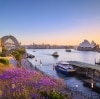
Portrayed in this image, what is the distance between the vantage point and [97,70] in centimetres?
7388

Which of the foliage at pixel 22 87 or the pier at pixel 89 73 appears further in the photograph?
the pier at pixel 89 73

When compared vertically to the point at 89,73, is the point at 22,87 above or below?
above

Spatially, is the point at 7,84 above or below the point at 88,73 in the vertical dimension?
above

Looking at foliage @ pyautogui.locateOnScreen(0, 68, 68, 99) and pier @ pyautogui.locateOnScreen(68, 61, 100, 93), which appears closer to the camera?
foliage @ pyautogui.locateOnScreen(0, 68, 68, 99)

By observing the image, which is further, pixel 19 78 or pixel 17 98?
pixel 19 78

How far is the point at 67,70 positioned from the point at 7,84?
62.0 meters

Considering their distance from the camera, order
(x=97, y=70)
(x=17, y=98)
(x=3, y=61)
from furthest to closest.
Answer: (x=97, y=70), (x=3, y=61), (x=17, y=98)

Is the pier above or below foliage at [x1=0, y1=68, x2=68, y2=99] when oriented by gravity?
below

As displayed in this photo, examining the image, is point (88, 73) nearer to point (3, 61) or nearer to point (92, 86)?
point (92, 86)

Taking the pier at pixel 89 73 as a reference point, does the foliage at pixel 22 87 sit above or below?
above

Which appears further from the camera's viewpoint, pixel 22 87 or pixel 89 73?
pixel 89 73

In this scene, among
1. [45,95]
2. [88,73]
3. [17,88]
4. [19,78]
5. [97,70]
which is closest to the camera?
[45,95]

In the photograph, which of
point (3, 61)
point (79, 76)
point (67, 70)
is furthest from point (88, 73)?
point (3, 61)

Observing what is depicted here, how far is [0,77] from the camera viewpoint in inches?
1062
